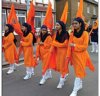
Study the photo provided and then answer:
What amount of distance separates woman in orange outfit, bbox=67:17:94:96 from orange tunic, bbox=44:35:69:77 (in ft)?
1.36

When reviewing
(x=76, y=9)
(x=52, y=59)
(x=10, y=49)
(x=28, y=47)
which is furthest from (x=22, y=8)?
(x=76, y=9)

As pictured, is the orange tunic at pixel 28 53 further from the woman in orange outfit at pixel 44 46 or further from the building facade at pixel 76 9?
the building facade at pixel 76 9

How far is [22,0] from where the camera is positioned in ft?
74.9

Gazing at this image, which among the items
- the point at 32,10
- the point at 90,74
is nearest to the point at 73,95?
the point at 90,74

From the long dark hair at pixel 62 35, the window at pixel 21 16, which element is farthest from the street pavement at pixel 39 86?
the window at pixel 21 16

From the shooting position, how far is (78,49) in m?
6.93

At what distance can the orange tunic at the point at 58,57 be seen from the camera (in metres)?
7.54

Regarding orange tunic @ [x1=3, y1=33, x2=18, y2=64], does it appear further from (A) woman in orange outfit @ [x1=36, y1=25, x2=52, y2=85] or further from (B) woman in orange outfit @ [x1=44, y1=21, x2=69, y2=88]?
(B) woman in orange outfit @ [x1=44, y1=21, x2=69, y2=88]

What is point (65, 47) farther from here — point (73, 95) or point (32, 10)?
point (32, 10)

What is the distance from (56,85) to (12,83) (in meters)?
1.28

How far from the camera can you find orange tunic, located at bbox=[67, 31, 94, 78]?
6891mm

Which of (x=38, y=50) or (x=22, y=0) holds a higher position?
(x=22, y=0)

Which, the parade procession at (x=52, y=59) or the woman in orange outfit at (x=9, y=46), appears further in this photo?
the woman in orange outfit at (x=9, y=46)

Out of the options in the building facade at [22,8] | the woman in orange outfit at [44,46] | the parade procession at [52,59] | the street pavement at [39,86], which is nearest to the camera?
the parade procession at [52,59]
